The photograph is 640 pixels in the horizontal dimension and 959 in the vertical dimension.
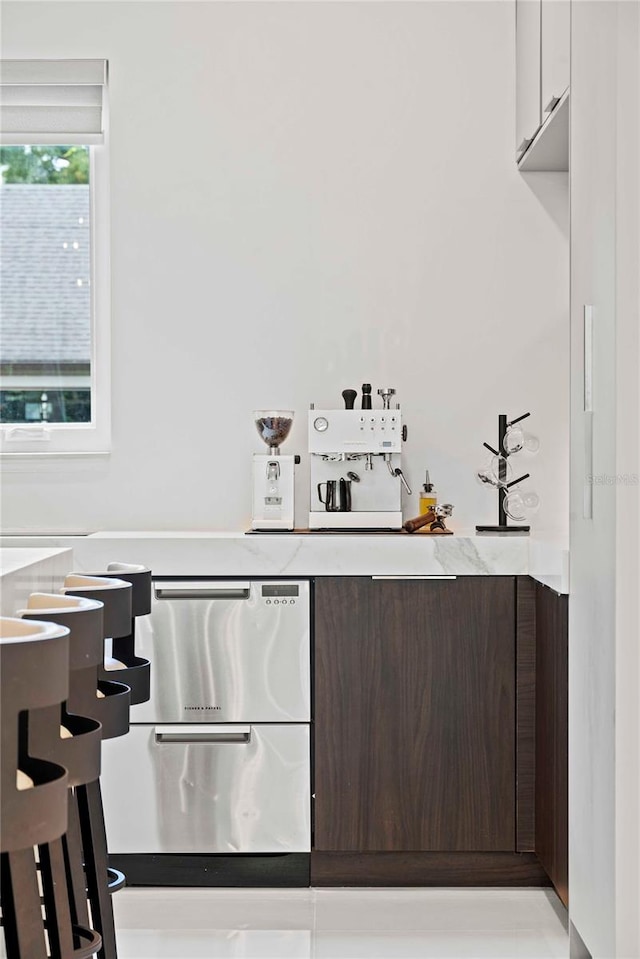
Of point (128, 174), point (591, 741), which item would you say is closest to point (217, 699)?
point (591, 741)

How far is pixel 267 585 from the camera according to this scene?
3088mm

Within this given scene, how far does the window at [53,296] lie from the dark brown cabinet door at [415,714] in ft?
3.84

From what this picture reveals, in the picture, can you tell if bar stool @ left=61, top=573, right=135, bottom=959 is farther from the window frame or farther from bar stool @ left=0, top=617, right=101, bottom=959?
the window frame

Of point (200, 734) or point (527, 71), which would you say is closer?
point (200, 734)

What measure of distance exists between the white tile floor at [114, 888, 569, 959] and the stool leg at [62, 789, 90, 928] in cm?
94

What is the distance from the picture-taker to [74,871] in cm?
176

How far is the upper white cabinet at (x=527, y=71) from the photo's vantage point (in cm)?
321

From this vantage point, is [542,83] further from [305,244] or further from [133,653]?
[133,653]

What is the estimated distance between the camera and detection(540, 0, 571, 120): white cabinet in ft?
9.22

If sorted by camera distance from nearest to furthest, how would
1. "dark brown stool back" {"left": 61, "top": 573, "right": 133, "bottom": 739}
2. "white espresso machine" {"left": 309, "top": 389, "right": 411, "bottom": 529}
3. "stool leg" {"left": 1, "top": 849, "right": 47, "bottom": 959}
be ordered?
"stool leg" {"left": 1, "top": 849, "right": 47, "bottom": 959} → "dark brown stool back" {"left": 61, "top": 573, "right": 133, "bottom": 739} → "white espresso machine" {"left": 309, "top": 389, "right": 411, "bottom": 529}

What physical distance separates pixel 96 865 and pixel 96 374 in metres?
2.10

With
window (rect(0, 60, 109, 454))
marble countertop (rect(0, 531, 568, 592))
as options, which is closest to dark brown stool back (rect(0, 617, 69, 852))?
marble countertop (rect(0, 531, 568, 592))

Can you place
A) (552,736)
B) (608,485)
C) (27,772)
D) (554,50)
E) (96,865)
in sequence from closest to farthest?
(27,772)
(96,865)
(608,485)
(552,736)
(554,50)

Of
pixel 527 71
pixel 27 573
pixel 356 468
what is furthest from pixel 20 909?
pixel 527 71
